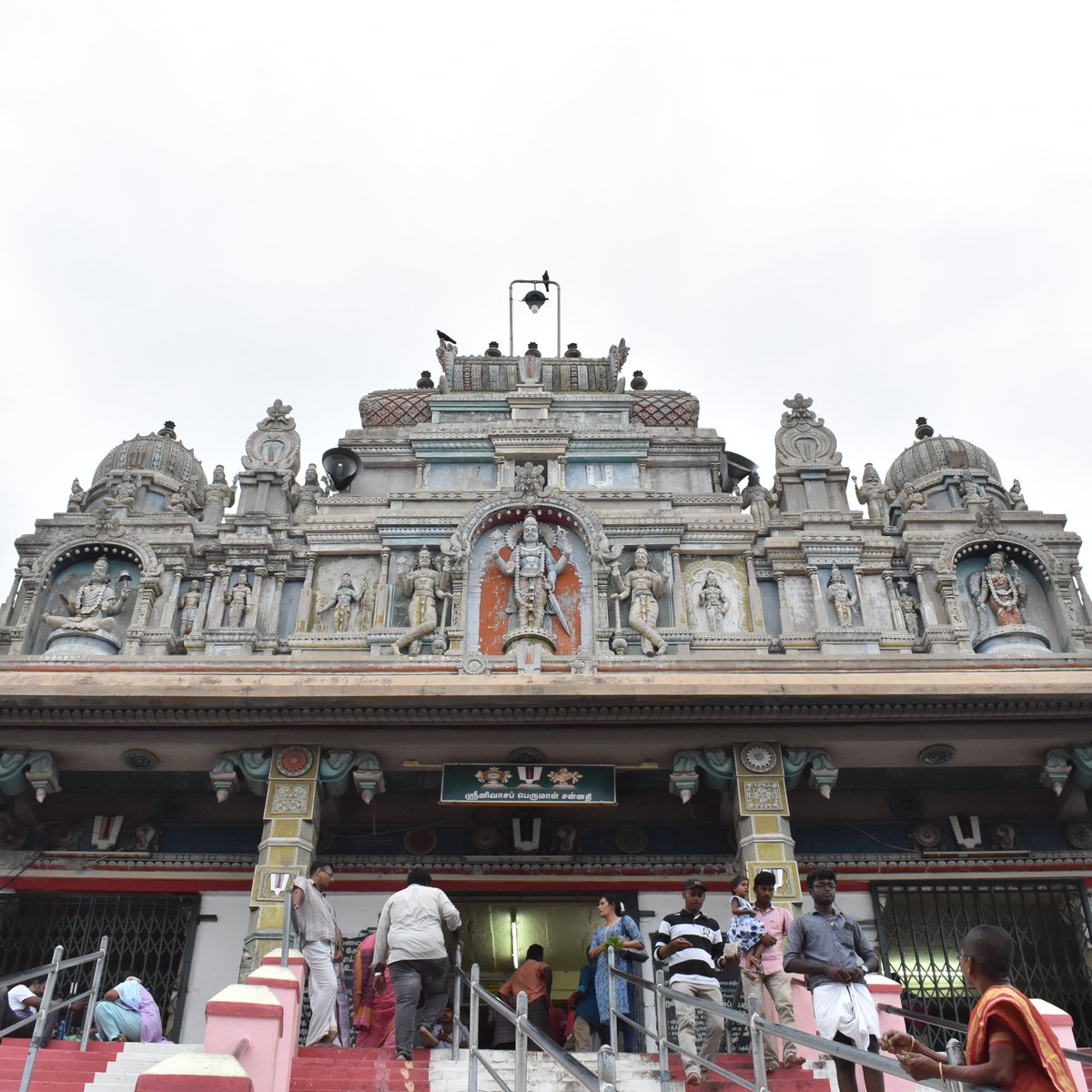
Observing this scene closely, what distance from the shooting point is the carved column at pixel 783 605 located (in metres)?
16.4

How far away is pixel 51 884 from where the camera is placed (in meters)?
13.0

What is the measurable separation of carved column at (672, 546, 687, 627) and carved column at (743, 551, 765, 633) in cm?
96

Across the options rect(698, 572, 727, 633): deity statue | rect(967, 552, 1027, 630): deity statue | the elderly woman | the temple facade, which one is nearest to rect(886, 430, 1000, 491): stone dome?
the temple facade

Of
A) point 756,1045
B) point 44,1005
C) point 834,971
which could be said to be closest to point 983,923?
point 834,971

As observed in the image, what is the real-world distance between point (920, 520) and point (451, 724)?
892cm

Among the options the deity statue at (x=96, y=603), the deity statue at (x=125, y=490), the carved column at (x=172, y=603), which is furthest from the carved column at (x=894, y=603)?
the deity statue at (x=125, y=490)

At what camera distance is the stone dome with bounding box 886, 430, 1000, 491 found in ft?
62.9

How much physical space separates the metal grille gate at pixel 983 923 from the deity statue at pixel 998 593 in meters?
4.54

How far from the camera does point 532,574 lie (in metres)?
16.4

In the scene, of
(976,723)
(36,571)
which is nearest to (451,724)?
(976,723)

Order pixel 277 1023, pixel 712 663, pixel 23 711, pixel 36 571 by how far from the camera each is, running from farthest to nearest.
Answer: pixel 36 571, pixel 712 663, pixel 23 711, pixel 277 1023

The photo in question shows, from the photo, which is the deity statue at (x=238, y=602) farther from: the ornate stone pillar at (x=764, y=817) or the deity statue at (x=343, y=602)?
the ornate stone pillar at (x=764, y=817)

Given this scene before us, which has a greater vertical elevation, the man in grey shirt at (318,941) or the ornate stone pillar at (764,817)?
the ornate stone pillar at (764,817)

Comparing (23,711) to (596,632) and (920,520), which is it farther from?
(920,520)
